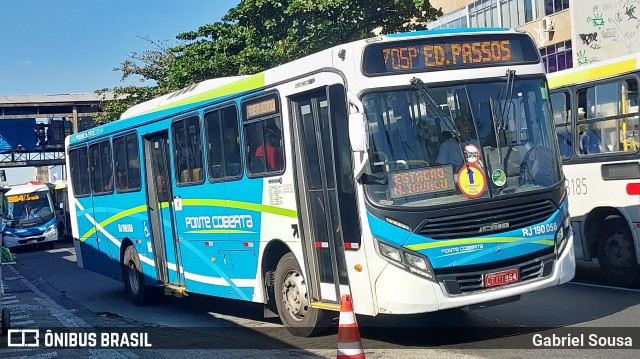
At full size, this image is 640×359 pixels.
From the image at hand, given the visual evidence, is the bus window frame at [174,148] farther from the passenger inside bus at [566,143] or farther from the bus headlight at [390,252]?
the passenger inside bus at [566,143]

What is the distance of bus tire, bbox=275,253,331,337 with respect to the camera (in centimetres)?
951

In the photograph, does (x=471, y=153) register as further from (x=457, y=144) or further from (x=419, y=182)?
(x=419, y=182)

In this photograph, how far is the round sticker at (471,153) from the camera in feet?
27.1

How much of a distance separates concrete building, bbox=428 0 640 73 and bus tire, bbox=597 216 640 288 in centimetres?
1237

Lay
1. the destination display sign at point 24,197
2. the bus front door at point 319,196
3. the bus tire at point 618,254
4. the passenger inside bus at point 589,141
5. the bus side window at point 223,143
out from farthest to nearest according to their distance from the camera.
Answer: the destination display sign at point 24,197
the passenger inside bus at point 589,141
the bus tire at point 618,254
the bus side window at point 223,143
the bus front door at point 319,196

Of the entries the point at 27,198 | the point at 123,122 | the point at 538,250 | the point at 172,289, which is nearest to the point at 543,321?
the point at 538,250

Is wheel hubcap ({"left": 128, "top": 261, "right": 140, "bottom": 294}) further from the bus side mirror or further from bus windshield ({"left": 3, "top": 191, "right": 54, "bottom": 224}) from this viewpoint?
bus windshield ({"left": 3, "top": 191, "right": 54, "bottom": 224})

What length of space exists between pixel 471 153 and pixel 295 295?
2882 millimetres

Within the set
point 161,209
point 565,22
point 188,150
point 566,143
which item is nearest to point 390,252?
point 188,150

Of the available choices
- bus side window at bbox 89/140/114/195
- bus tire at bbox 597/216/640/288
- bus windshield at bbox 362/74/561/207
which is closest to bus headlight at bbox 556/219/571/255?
bus windshield at bbox 362/74/561/207

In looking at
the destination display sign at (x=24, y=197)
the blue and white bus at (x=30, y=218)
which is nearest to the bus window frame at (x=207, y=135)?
the blue and white bus at (x=30, y=218)

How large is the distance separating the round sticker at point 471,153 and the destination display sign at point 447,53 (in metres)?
0.87

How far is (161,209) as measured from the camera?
1341 cm

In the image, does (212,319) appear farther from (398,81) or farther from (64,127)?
(64,127)
